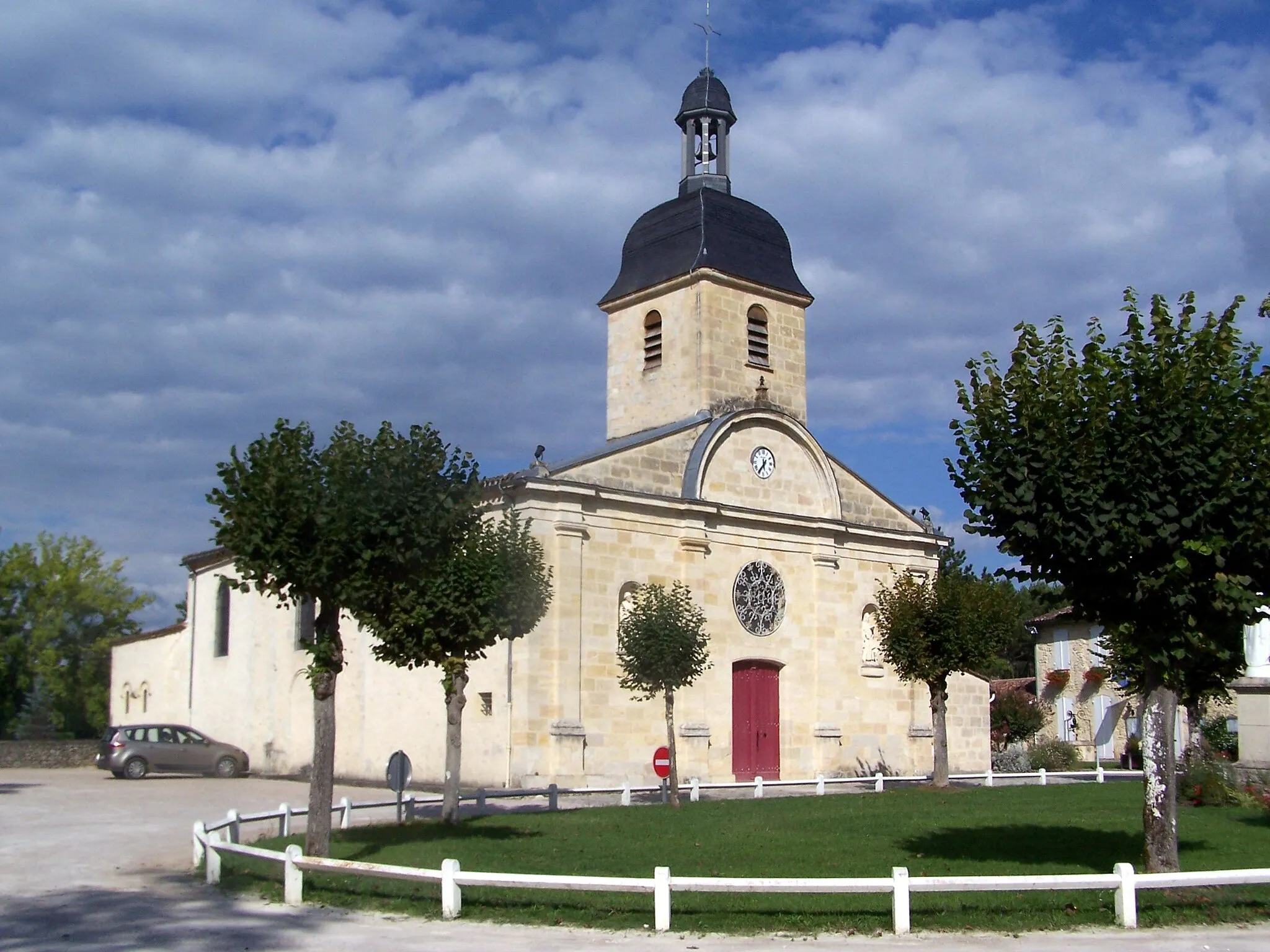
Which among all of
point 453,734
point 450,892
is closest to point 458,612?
point 453,734

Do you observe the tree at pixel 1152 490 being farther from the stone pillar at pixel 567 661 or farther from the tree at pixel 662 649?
the stone pillar at pixel 567 661

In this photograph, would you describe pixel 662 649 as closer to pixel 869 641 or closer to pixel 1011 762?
pixel 869 641

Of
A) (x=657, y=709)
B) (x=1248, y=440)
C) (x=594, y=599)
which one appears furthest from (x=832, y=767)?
(x=1248, y=440)

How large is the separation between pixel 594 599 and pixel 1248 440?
15782mm

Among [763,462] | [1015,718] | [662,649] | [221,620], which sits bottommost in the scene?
[1015,718]

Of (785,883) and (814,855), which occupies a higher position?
(785,883)

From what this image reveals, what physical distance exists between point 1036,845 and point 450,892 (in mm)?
7219

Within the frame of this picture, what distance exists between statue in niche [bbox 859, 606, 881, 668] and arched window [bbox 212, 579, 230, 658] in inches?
683

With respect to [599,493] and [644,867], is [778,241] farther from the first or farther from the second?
[644,867]

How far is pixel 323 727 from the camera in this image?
14.7 m

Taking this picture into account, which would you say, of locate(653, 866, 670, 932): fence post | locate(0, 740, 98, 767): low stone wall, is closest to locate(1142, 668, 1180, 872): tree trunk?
locate(653, 866, 670, 932): fence post

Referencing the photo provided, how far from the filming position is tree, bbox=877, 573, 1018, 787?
2592 centimetres

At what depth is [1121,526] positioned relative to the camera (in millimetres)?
12188

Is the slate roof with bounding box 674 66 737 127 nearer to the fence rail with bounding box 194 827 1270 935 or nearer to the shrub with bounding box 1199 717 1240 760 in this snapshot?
the shrub with bounding box 1199 717 1240 760
